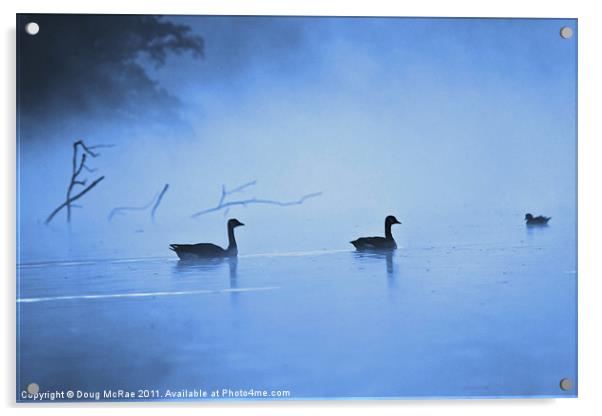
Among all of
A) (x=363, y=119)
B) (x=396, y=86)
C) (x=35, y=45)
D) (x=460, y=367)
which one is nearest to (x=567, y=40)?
(x=396, y=86)

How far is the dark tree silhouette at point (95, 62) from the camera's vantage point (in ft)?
6.83

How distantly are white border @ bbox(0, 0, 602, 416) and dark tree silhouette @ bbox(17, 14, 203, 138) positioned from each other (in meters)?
0.04

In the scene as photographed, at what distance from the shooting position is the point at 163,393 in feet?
6.77

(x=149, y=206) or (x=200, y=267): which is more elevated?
(x=149, y=206)

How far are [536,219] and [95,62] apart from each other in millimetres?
1440

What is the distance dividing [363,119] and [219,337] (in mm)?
800

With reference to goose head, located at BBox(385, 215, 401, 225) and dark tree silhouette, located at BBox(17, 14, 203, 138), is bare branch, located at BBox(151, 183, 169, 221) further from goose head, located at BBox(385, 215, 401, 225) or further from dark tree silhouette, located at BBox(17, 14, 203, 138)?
goose head, located at BBox(385, 215, 401, 225)

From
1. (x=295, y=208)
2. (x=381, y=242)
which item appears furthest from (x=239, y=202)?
(x=381, y=242)

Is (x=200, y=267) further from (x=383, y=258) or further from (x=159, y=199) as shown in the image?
(x=383, y=258)

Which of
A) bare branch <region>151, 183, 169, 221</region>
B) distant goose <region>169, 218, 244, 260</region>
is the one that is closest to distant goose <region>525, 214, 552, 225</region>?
distant goose <region>169, 218, 244, 260</region>

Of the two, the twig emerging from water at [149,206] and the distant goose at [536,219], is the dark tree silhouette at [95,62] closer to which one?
the twig emerging from water at [149,206]

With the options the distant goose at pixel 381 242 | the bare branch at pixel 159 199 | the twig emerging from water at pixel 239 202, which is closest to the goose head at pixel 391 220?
the distant goose at pixel 381 242
